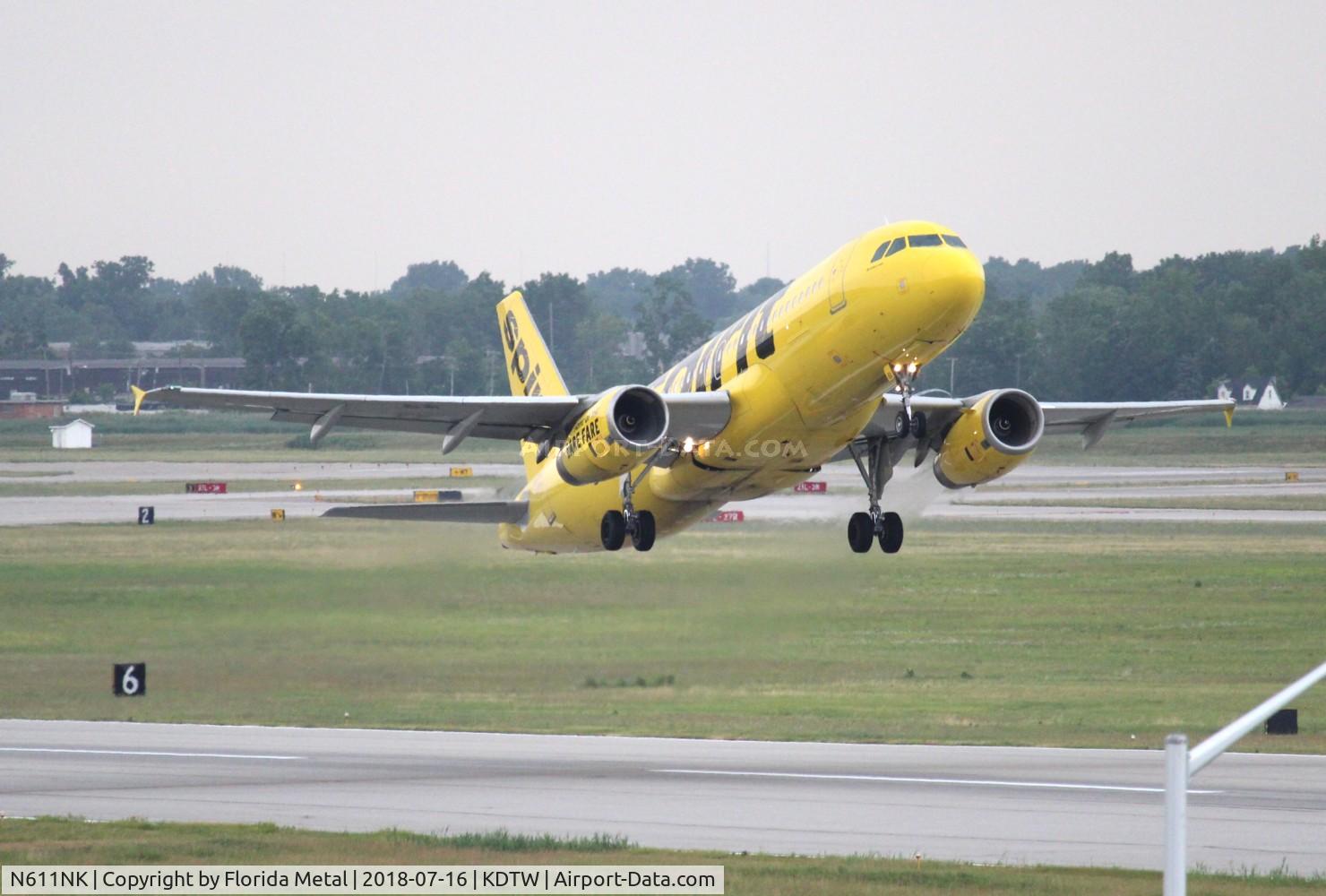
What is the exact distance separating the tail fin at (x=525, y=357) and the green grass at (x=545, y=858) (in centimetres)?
1948

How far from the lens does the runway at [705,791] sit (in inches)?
1046

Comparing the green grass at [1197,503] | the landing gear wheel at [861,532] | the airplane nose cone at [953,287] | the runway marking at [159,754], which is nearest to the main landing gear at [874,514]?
the landing gear wheel at [861,532]

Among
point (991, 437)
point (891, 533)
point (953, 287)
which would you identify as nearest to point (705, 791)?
point (891, 533)

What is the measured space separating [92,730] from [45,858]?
17.3m

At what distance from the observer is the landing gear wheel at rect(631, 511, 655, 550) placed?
36906 mm

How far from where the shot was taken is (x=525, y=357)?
4750cm

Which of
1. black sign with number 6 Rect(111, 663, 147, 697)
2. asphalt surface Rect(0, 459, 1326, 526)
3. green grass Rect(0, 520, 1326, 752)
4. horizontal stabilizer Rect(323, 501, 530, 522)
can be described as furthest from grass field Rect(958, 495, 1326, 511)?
black sign with number 6 Rect(111, 663, 147, 697)

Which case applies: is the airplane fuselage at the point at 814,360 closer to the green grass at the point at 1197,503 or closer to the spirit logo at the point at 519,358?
the spirit logo at the point at 519,358

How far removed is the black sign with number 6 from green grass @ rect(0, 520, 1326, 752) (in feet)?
1.22

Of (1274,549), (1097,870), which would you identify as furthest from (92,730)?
(1274,549)

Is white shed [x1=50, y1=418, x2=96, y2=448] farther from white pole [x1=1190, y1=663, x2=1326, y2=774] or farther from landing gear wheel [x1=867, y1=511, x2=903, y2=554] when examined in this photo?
white pole [x1=1190, y1=663, x2=1326, y2=774]
